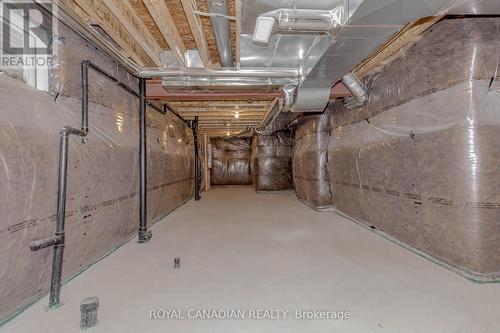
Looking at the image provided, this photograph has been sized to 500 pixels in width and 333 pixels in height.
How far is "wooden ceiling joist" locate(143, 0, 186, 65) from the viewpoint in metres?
1.96

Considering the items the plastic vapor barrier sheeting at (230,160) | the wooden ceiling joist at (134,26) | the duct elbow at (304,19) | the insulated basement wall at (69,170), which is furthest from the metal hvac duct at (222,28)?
the plastic vapor barrier sheeting at (230,160)

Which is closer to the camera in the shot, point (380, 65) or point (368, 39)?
point (368, 39)

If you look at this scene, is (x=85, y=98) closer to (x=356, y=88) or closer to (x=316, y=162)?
(x=356, y=88)

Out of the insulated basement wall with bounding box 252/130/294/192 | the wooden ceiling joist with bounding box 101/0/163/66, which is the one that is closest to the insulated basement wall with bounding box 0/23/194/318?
the wooden ceiling joist with bounding box 101/0/163/66

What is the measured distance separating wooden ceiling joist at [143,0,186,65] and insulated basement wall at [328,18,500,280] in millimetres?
2370

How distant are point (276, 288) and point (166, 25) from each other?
2.37m

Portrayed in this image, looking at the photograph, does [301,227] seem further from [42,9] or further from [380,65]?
[42,9]

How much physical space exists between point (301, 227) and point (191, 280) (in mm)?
2045

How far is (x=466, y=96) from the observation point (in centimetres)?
197

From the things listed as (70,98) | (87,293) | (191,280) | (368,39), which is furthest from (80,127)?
(368,39)
